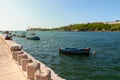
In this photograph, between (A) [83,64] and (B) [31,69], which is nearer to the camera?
(B) [31,69]

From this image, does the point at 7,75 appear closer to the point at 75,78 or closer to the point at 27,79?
the point at 27,79

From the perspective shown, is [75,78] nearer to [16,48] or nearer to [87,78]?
[87,78]

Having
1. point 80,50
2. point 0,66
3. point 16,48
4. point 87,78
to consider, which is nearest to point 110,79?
point 87,78

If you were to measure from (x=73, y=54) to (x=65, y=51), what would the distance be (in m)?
2.05

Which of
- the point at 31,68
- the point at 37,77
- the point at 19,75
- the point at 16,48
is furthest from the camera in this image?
the point at 16,48

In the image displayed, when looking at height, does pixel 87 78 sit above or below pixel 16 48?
below

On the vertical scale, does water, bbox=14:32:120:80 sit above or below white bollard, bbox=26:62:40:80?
below

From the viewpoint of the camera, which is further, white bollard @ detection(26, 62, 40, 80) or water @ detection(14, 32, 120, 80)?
water @ detection(14, 32, 120, 80)

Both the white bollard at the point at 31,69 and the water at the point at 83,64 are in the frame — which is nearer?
the white bollard at the point at 31,69

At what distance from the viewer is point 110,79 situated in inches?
860

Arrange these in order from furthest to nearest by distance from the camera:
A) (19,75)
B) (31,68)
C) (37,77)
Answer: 1. (19,75)
2. (31,68)
3. (37,77)

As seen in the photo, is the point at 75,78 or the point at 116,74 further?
the point at 116,74

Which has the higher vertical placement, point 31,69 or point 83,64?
point 31,69

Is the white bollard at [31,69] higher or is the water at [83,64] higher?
the white bollard at [31,69]
